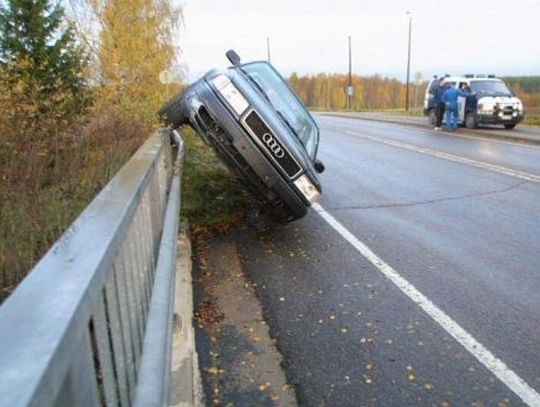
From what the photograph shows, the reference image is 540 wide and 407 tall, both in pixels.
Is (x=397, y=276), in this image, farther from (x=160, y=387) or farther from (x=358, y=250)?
(x=160, y=387)

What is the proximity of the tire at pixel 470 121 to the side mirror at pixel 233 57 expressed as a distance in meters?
17.1

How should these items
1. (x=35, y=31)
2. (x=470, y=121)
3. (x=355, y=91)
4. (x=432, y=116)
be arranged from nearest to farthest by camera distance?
(x=35, y=31)
(x=470, y=121)
(x=432, y=116)
(x=355, y=91)

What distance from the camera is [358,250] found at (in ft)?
21.2

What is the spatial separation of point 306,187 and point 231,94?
1.32 meters

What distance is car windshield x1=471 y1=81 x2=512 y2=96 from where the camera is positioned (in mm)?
22359

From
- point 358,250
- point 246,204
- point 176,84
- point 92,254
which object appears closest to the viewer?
point 92,254

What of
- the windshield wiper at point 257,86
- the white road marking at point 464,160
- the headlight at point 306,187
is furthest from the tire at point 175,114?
the white road marking at point 464,160

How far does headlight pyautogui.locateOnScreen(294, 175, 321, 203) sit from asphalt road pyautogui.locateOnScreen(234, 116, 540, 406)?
2.01 feet

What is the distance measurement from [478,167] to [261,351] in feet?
31.7

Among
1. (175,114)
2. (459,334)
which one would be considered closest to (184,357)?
(459,334)

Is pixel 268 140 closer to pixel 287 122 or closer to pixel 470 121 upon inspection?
pixel 287 122

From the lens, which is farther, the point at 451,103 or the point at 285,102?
the point at 451,103

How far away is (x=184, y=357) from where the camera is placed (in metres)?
3.67

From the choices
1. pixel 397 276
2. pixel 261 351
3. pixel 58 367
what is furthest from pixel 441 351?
pixel 58 367
